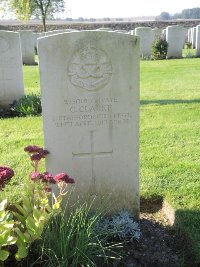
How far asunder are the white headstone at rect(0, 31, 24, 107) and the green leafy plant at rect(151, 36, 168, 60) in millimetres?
12197

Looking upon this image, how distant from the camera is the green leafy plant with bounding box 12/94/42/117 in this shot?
298 inches

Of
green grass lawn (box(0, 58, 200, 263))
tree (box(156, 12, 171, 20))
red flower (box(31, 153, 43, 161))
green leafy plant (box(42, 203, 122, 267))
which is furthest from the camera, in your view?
tree (box(156, 12, 171, 20))

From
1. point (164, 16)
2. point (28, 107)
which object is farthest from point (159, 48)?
point (164, 16)

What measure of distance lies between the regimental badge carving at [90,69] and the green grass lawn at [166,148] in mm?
1433

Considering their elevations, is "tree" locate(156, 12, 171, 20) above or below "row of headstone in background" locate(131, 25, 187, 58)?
above

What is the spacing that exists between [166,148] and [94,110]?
7.50 ft

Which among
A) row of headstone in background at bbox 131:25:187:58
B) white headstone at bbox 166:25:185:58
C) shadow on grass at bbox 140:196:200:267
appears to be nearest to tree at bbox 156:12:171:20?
row of headstone in background at bbox 131:25:187:58

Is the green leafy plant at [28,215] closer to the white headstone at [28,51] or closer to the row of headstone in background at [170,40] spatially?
the white headstone at [28,51]

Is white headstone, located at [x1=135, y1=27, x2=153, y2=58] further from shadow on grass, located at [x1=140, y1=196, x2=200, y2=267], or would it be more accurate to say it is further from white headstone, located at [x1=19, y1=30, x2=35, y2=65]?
shadow on grass, located at [x1=140, y1=196, x2=200, y2=267]

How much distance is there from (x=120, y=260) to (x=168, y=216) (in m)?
0.93

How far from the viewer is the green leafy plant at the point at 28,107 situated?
7.57 m

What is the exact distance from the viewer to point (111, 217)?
3449 mm

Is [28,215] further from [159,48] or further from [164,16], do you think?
[164,16]

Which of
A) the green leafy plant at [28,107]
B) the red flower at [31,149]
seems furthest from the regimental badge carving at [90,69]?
the green leafy plant at [28,107]
